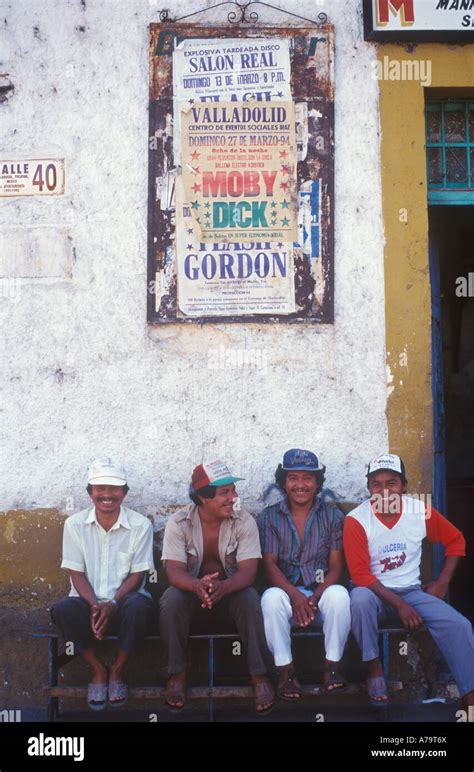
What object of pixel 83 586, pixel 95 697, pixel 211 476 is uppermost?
pixel 211 476

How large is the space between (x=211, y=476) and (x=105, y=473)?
0.61 metres

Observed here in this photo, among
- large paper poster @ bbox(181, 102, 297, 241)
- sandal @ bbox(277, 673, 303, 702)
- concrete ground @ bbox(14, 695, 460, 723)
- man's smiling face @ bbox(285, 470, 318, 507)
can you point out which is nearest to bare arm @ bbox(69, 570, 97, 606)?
concrete ground @ bbox(14, 695, 460, 723)

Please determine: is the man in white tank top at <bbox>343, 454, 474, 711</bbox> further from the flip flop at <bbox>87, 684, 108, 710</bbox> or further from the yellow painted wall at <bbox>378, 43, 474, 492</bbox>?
the flip flop at <bbox>87, 684, 108, 710</bbox>

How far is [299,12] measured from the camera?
550cm

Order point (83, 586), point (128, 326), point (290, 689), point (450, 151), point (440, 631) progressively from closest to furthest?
point (290, 689) < point (440, 631) < point (83, 586) < point (128, 326) < point (450, 151)

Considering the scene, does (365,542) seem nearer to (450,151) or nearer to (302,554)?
(302,554)

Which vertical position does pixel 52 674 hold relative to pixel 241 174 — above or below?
below

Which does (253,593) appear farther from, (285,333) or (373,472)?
(285,333)

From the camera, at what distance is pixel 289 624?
183 inches

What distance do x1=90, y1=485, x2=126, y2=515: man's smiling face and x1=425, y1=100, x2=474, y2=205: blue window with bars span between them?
107 inches

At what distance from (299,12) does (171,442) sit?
2861 mm

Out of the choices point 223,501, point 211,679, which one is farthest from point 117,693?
point 223,501

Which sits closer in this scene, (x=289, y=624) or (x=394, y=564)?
(x=289, y=624)
